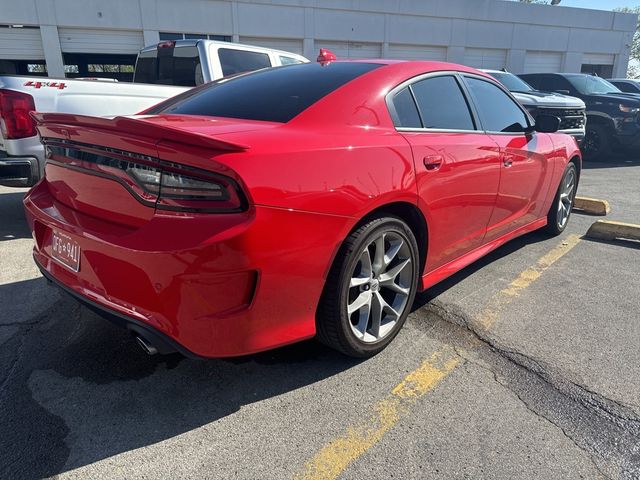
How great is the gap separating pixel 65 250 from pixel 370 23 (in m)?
23.9

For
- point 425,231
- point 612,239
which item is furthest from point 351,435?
point 612,239

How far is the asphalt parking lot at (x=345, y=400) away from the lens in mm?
1956

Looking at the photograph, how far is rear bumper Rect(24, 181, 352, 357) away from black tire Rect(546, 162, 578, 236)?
348 cm

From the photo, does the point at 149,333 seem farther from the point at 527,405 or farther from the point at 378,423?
the point at 527,405

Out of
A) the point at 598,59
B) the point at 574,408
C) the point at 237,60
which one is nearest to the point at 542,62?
the point at 598,59

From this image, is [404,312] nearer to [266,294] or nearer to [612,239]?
[266,294]

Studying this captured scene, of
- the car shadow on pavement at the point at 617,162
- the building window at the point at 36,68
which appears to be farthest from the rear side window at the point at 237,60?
the building window at the point at 36,68

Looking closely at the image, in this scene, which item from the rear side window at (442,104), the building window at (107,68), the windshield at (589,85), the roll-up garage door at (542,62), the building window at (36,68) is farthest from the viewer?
the roll-up garage door at (542,62)

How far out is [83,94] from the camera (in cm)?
→ 495

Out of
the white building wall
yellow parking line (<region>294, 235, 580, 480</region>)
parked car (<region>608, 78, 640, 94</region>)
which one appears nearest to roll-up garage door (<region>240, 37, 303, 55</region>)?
the white building wall

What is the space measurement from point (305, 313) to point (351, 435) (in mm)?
577

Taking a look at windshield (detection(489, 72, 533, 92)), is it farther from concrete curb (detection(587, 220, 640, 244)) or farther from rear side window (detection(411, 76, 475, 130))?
rear side window (detection(411, 76, 475, 130))

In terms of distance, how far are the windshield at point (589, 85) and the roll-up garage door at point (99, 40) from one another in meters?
15.9

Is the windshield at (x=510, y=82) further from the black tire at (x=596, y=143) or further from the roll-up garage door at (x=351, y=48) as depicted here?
the roll-up garage door at (x=351, y=48)
